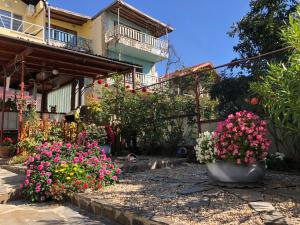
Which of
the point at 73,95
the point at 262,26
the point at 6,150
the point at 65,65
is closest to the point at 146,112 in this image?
the point at 6,150

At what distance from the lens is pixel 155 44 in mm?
24000

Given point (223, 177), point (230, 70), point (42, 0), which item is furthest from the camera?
point (42, 0)

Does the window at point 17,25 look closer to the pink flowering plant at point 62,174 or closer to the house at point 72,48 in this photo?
the house at point 72,48

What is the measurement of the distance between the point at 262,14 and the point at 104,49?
41.3 feet

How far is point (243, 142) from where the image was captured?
4.58 meters

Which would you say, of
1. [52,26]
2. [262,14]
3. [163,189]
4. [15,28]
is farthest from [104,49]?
[163,189]

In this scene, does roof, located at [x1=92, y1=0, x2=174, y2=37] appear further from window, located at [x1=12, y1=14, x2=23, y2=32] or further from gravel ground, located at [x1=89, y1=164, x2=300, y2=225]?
gravel ground, located at [x1=89, y1=164, x2=300, y2=225]

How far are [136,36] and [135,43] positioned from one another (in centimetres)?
74

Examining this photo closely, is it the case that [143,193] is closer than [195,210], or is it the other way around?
[195,210]

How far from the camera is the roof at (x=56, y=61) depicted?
33.0 feet

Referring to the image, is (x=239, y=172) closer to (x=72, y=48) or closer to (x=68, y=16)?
(x=72, y=48)

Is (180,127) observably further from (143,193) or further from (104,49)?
(104,49)

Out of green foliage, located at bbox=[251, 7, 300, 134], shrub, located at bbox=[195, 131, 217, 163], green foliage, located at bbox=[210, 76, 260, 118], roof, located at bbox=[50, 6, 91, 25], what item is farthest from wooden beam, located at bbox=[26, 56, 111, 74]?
roof, located at bbox=[50, 6, 91, 25]

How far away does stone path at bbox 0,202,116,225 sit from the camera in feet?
13.8
